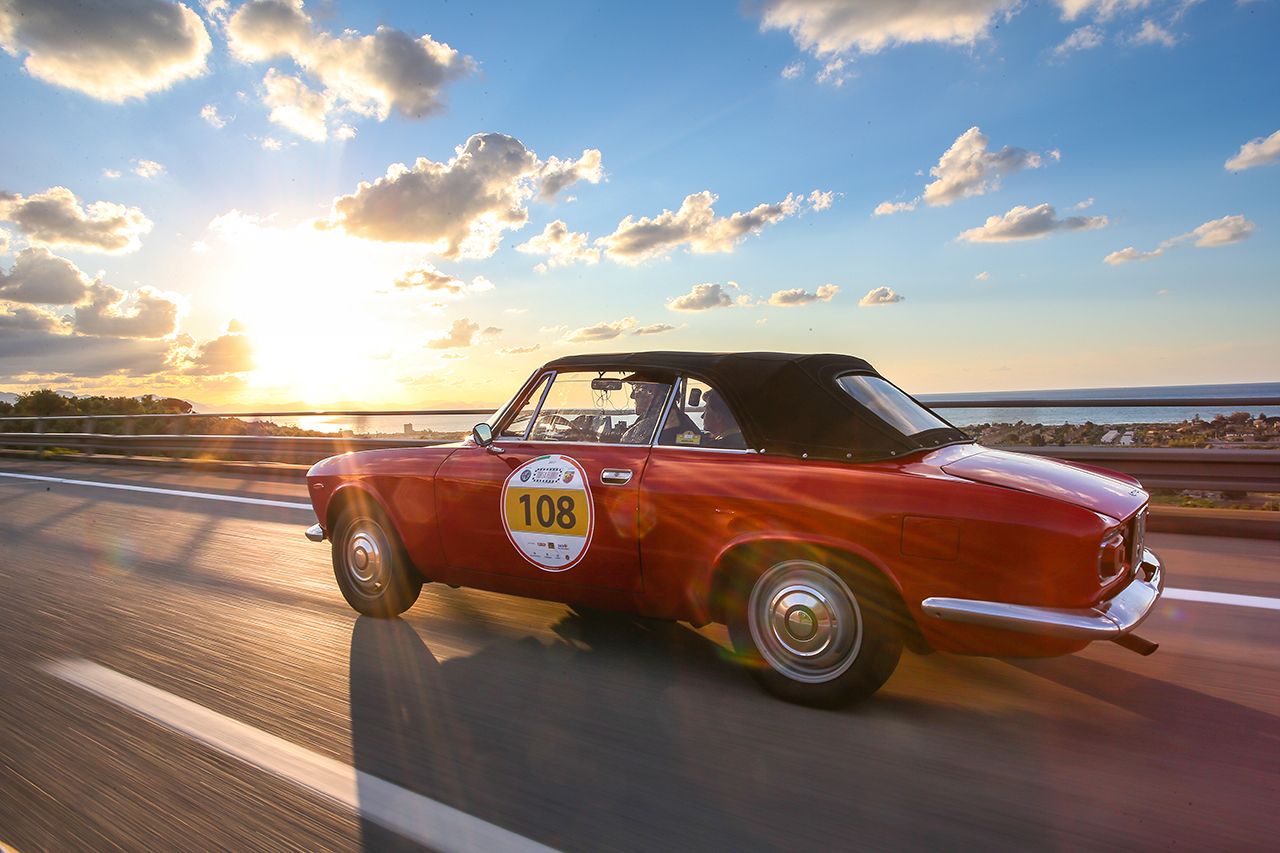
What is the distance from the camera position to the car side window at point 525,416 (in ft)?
14.4

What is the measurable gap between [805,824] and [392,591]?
2.99 meters

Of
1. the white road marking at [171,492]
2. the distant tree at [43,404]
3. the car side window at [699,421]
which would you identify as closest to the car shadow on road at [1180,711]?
the car side window at [699,421]

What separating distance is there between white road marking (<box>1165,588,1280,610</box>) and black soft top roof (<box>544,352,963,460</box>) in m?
2.06

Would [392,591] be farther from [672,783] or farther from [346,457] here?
[672,783]

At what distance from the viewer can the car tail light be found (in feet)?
9.72

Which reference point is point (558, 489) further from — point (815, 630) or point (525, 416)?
point (815, 630)

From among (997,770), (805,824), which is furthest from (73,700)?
(997,770)

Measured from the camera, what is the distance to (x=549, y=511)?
4020 mm

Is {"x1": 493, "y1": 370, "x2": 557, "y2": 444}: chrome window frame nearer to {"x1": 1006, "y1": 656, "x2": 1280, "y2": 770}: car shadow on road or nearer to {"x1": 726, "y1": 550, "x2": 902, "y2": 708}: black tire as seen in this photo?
{"x1": 726, "y1": 550, "x2": 902, "y2": 708}: black tire

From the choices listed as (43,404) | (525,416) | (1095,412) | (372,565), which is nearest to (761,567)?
(525,416)

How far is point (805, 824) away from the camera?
250 cm

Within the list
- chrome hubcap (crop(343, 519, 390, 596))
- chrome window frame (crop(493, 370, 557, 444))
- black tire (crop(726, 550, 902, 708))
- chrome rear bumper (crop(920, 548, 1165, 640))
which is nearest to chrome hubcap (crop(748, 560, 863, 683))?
black tire (crop(726, 550, 902, 708))

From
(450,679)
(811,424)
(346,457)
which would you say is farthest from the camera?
(346,457)

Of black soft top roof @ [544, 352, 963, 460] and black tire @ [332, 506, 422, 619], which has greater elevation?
black soft top roof @ [544, 352, 963, 460]
